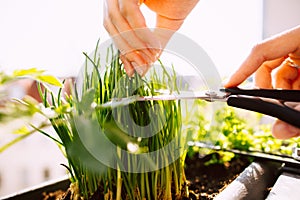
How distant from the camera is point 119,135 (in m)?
0.41

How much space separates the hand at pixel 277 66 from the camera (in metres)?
0.55

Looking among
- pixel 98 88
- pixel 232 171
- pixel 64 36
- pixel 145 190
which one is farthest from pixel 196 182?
pixel 64 36

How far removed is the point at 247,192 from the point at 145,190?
17 centimetres

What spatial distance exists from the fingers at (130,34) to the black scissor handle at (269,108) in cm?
13

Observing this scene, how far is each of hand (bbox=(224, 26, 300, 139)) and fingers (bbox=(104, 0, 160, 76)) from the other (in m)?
0.19

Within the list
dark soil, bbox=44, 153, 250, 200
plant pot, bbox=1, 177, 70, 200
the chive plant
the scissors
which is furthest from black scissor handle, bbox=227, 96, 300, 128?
plant pot, bbox=1, 177, 70, 200

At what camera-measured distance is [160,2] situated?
0.49m

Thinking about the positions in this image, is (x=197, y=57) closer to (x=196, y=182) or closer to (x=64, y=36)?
(x=196, y=182)

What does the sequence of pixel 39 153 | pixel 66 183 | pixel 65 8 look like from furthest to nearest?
pixel 39 153, pixel 65 8, pixel 66 183

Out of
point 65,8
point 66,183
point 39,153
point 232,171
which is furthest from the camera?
point 39,153

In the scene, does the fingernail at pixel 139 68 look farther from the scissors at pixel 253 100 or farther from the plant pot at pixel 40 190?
the plant pot at pixel 40 190

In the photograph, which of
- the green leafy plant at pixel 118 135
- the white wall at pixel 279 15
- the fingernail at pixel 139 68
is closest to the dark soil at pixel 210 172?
the green leafy plant at pixel 118 135

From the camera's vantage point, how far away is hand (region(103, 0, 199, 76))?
1.30 feet

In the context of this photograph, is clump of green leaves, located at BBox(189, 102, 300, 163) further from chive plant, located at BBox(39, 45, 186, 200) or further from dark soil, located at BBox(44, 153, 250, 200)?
chive plant, located at BBox(39, 45, 186, 200)
